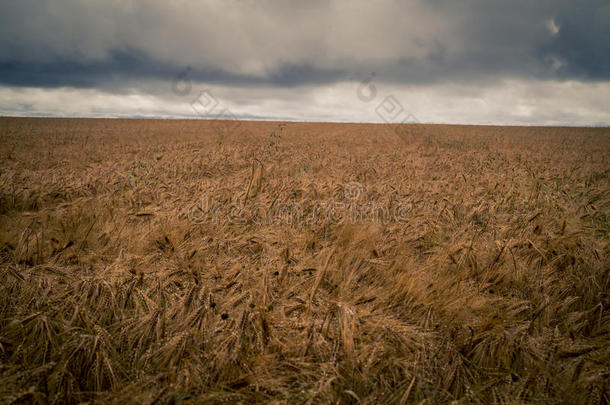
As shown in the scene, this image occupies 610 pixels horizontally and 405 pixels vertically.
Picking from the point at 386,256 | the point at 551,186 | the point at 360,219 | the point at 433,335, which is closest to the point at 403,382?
the point at 433,335

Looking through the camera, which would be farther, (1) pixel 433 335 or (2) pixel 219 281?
(2) pixel 219 281

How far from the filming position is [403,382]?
1324mm

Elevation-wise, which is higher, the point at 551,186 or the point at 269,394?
the point at 551,186

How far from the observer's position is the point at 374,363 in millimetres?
1464

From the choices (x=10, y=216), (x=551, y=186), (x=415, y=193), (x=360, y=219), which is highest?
(x=551, y=186)

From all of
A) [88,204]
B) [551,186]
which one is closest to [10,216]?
[88,204]

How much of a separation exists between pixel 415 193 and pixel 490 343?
3402 millimetres

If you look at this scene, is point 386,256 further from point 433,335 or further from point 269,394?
point 269,394

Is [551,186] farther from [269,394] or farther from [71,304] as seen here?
[71,304]

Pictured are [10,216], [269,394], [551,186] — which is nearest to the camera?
[269,394]

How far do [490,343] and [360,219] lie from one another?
2.06 metres

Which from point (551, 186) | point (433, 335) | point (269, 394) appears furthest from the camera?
point (551, 186)

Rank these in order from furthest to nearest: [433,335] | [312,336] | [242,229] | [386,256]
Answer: [242,229], [386,256], [433,335], [312,336]

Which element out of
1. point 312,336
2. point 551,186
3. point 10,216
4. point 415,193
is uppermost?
point 551,186
